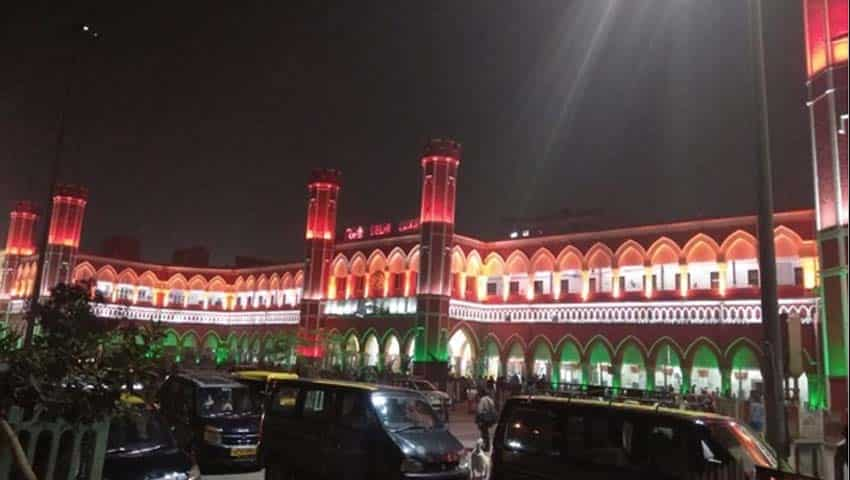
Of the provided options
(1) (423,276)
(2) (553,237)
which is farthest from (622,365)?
(1) (423,276)

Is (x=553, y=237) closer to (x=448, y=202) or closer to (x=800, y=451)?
(x=448, y=202)

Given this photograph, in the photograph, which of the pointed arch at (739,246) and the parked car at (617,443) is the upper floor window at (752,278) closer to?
the pointed arch at (739,246)

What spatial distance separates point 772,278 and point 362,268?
37.9 meters

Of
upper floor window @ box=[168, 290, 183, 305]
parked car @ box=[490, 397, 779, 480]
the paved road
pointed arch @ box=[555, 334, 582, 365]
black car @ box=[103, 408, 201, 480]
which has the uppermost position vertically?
upper floor window @ box=[168, 290, 183, 305]

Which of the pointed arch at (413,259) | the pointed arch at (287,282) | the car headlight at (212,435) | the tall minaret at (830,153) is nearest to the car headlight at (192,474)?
the car headlight at (212,435)

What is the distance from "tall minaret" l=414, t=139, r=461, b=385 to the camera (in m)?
38.0

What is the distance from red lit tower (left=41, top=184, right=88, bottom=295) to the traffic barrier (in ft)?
174

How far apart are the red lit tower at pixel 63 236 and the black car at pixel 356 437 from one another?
48.6m

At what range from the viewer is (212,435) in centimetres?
1128

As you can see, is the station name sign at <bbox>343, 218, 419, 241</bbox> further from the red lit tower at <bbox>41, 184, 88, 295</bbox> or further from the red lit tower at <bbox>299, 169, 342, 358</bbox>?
the red lit tower at <bbox>41, 184, 88, 295</bbox>

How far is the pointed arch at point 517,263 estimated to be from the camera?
133 feet

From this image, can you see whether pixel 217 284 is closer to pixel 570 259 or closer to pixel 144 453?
pixel 570 259

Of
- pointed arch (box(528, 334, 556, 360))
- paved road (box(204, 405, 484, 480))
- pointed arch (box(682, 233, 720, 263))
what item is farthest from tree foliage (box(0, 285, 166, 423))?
pointed arch (box(528, 334, 556, 360))

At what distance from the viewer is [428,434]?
9.24m
